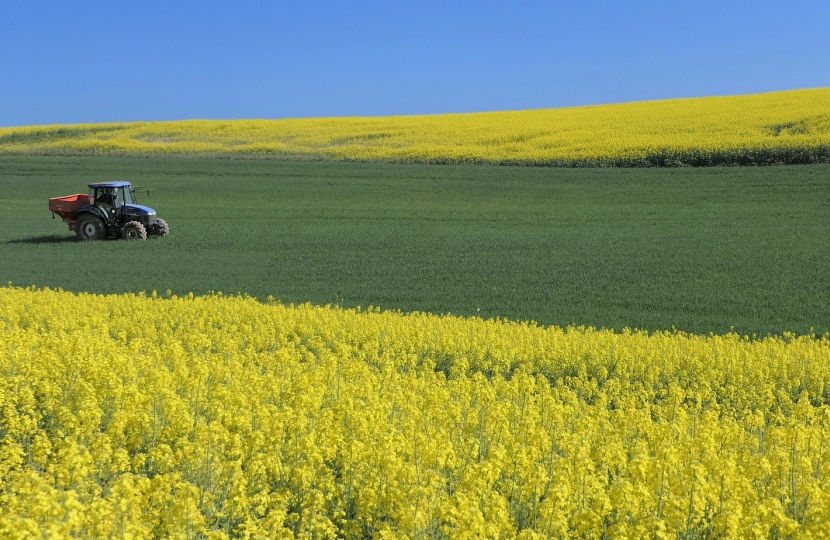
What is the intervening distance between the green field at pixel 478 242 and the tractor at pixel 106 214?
1.00m

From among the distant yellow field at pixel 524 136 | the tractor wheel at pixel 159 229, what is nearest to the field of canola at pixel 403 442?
the tractor wheel at pixel 159 229

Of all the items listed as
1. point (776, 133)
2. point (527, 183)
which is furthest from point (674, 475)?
point (776, 133)

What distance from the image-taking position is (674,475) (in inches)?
247

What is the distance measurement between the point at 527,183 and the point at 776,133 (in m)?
14.4

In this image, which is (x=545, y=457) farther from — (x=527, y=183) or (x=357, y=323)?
(x=527, y=183)

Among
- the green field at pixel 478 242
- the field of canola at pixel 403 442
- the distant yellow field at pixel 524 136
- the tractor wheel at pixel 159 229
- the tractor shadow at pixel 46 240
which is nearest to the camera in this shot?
the field of canola at pixel 403 442

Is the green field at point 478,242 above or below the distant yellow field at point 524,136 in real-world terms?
below

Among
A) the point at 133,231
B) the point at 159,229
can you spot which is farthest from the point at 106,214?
the point at 159,229

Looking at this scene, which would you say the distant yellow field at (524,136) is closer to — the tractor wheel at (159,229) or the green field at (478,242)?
the green field at (478,242)

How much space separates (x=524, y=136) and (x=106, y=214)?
30.2 meters

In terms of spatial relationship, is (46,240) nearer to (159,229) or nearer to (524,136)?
(159,229)

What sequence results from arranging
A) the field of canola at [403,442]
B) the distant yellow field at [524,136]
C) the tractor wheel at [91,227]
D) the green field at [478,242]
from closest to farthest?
the field of canola at [403,442] → the green field at [478,242] → the tractor wheel at [91,227] → the distant yellow field at [524,136]

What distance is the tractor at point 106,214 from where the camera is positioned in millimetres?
27516

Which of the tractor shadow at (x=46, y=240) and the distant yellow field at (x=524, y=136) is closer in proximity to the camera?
the tractor shadow at (x=46, y=240)
